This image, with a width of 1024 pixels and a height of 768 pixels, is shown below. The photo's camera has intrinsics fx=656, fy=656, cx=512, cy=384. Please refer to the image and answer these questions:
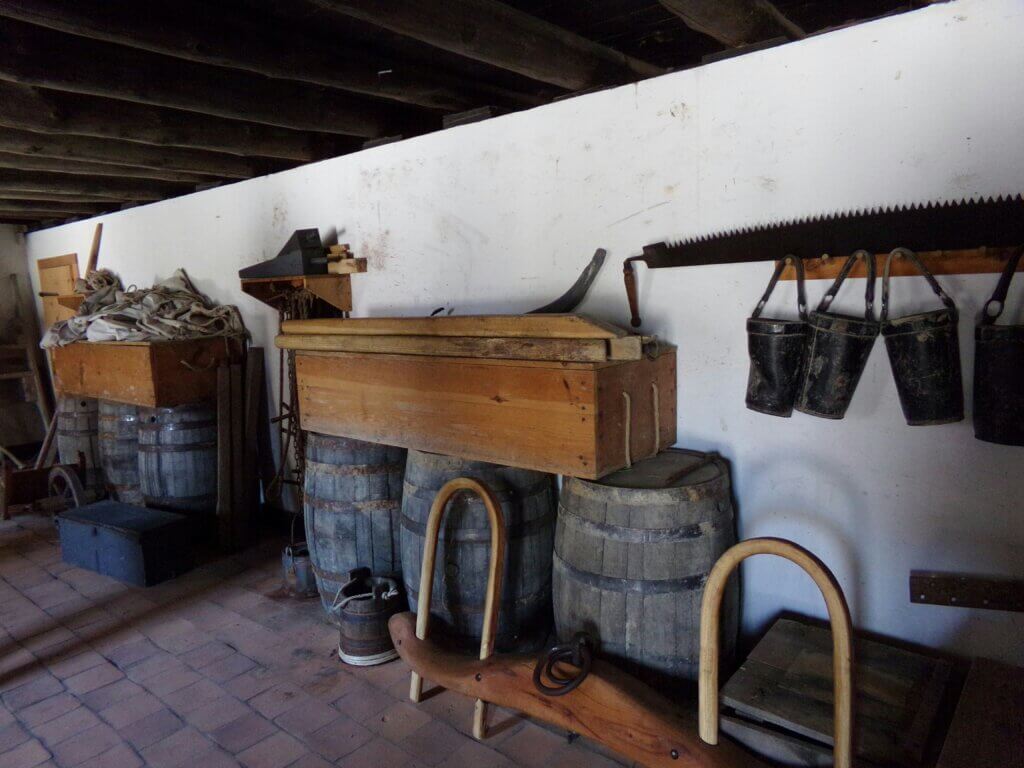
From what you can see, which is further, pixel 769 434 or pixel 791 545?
pixel 769 434

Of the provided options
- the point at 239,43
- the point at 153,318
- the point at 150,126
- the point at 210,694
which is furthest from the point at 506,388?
the point at 153,318

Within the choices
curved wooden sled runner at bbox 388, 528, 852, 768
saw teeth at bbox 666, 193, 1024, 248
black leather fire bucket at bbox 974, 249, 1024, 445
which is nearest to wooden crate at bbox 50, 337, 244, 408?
curved wooden sled runner at bbox 388, 528, 852, 768

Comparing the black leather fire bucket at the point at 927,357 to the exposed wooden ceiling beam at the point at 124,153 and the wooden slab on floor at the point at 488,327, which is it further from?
the exposed wooden ceiling beam at the point at 124,153

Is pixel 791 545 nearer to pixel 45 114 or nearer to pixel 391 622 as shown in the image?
pixel 391 622

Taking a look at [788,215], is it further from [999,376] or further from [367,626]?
[367,626]

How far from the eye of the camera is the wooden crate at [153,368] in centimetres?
348

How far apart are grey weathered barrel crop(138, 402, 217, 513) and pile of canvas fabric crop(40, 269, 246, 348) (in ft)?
1.46

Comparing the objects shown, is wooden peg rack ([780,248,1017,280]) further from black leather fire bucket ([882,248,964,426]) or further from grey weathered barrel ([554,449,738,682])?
grey weathered barrel ([554,449,738,682])

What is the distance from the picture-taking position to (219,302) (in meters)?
4.04

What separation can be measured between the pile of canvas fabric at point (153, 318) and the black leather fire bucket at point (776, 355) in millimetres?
3099

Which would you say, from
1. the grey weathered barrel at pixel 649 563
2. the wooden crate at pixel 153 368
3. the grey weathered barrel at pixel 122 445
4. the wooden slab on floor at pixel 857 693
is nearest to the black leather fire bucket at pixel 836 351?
the grey weathered barrel at pixel 649 563

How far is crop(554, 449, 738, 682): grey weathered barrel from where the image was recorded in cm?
179

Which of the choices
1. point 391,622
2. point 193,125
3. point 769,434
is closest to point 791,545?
point 769,434

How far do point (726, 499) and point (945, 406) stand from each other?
2.00 feet
